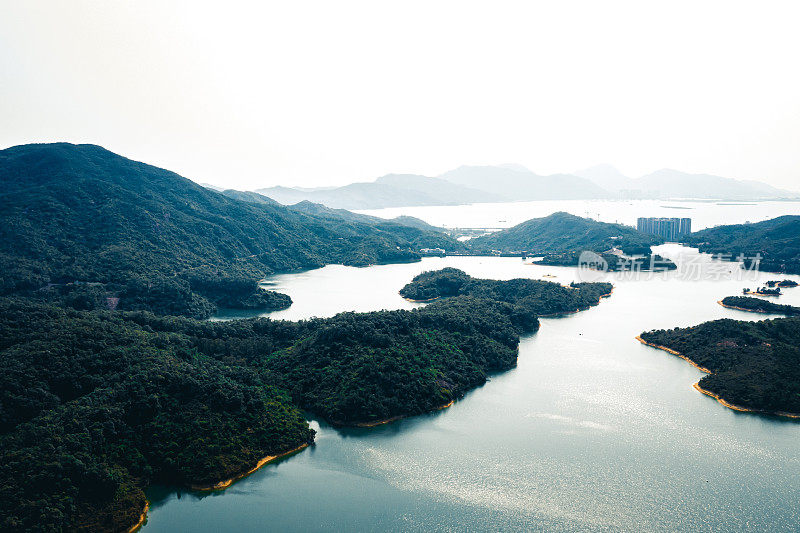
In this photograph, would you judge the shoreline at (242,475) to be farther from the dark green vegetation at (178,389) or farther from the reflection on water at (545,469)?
the reflection on water at (545,469)

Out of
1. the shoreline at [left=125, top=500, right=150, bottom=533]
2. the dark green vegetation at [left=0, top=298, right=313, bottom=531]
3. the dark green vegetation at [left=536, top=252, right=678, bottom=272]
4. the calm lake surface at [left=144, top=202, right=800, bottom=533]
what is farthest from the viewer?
the dark green vegetation at [left=536, top=252, right=678, bottom=272]

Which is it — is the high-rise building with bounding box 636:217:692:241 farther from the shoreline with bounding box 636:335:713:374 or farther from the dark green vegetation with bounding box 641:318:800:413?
the dark green vegetation with bounding box 641:318:800:413

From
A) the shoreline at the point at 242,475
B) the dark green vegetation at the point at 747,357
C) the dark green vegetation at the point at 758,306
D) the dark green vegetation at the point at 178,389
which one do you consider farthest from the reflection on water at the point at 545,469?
the dark green vegetation at the point at 758,306

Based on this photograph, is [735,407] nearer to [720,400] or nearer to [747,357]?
[720,400]

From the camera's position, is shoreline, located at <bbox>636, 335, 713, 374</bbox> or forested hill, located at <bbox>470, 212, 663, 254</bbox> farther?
forested hill, located at <bbox>470, 212, 663, 254</bbox>

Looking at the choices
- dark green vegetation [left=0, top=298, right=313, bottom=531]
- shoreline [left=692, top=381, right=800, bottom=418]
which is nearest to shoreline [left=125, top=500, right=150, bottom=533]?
dark green vegetation [left=0, top=298, right=313, bottom=531]

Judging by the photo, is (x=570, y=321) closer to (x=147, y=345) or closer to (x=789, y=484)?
(x=789, y=484)
